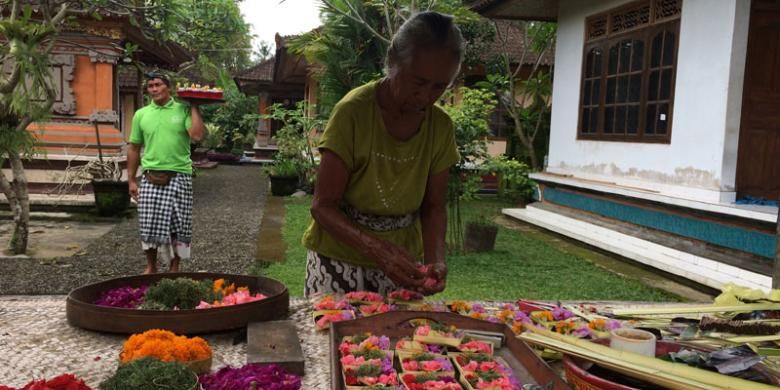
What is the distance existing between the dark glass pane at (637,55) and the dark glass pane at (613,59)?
43 centimetres

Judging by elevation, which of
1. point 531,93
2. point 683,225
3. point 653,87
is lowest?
point 683,225

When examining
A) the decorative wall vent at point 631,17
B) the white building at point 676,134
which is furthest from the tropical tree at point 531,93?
the decorative wall vent at point 631,17

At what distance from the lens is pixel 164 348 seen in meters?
1.57

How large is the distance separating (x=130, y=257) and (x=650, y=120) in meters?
6.12

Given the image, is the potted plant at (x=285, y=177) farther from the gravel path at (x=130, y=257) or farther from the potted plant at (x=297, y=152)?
the gravel path at (x=130, y=257)

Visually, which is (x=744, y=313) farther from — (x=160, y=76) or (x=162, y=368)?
(x=160, y=76)

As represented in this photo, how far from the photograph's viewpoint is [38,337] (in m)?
1.92

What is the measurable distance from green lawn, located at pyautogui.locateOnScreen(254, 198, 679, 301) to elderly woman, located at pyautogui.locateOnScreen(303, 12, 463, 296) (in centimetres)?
299

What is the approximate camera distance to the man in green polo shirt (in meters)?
5.09

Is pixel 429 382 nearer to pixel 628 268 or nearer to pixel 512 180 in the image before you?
pixel 628 268

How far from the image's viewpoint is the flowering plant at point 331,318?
201 centimetres

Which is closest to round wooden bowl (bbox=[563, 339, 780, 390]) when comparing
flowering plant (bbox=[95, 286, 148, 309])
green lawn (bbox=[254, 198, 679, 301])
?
flowering plant (bbox=[95, 286, 148, 309])

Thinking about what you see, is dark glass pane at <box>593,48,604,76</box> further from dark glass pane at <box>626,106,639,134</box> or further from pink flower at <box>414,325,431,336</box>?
pink flower at <box>414,325,431,336</box>

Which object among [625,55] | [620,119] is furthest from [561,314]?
[625,55]
